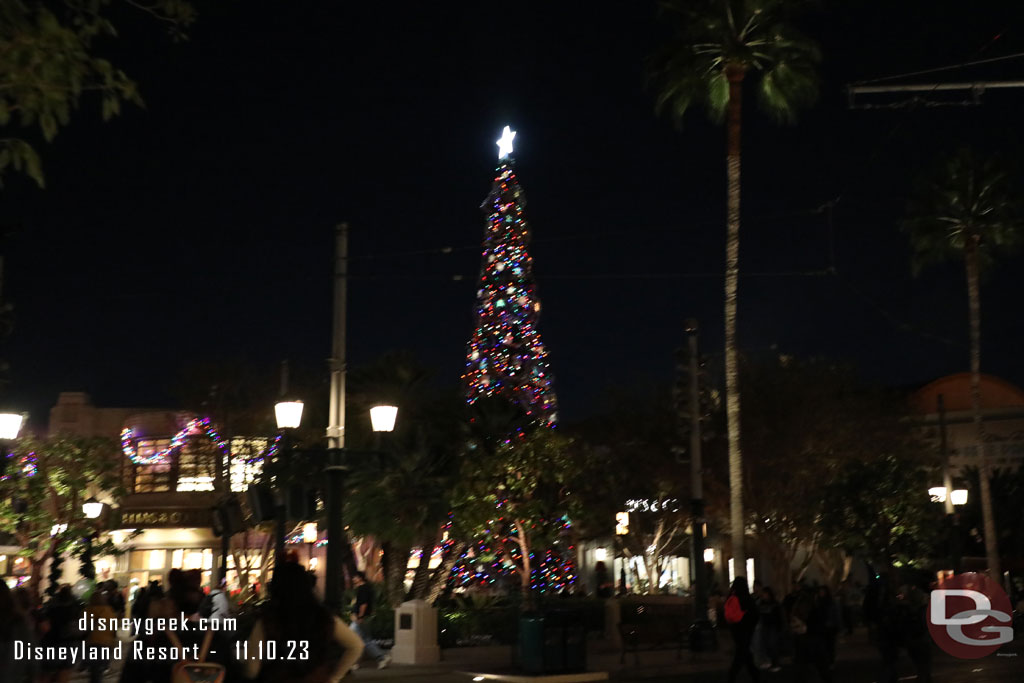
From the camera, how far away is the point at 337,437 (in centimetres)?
1952

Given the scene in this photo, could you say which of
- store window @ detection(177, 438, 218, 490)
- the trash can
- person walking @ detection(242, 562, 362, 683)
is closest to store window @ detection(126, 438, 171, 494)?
store window @ detection(177, 438, 218, 490)

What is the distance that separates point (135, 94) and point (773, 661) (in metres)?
17.8

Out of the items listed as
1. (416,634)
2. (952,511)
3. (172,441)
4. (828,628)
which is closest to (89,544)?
(416,634)

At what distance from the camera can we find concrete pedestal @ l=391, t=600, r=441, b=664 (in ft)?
76.5

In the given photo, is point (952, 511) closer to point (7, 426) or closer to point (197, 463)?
point (197, 463)

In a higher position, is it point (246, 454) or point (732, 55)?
point (732, 55)

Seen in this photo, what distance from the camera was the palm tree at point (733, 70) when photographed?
92.0 ft

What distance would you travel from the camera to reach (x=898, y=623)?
15164 mm

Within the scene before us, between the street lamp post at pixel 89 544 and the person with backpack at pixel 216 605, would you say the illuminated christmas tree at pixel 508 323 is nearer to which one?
the street lamp post at pixel 89 544

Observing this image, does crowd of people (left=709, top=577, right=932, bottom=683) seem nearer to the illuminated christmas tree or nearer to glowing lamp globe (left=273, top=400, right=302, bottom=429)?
glowing lamp globe (left=273, top=400, right=302, bottom=429)

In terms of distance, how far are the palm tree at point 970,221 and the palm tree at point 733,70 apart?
10.3 m

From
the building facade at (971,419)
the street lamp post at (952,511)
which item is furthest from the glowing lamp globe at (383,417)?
the building facade at (971,419)

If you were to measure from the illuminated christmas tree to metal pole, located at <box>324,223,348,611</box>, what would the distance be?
20036mm

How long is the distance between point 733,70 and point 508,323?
14.8 meters
